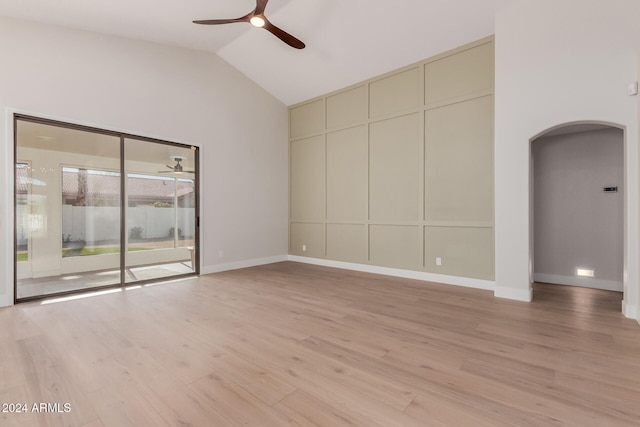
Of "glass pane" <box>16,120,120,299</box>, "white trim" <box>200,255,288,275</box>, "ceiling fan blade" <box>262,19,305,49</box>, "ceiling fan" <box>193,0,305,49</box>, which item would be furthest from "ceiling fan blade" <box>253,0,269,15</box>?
"white trim" <box>200,255,288,275</box>

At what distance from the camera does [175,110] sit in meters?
5.13

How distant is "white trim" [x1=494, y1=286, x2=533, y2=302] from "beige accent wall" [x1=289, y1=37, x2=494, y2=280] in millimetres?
344

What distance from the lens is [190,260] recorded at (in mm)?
5426

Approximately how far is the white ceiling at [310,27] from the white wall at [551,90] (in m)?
0.55

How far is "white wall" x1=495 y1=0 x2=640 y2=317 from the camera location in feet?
10.3

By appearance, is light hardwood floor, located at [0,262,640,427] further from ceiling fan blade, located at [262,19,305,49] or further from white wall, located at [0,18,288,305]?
ceiling fan blade, located at [262,19,305,49]

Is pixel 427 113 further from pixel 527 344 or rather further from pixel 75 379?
pixel 75 379

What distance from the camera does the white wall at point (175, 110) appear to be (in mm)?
3654

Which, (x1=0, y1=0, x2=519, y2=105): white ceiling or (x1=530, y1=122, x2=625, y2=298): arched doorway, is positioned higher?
(x1=0, y1=0, x2=519, y2=105): white ceiling

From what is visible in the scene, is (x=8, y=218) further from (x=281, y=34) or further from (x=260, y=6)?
(x=281, y=34)

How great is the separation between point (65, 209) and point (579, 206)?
7.67 meters

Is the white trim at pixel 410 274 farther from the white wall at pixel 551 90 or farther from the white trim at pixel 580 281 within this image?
the white trim at pixel 580 281

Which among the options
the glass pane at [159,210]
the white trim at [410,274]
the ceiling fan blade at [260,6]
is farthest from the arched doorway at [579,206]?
the glass pane at [159,210]

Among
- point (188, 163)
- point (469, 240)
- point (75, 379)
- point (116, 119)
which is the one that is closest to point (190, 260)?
point (188, 163)
